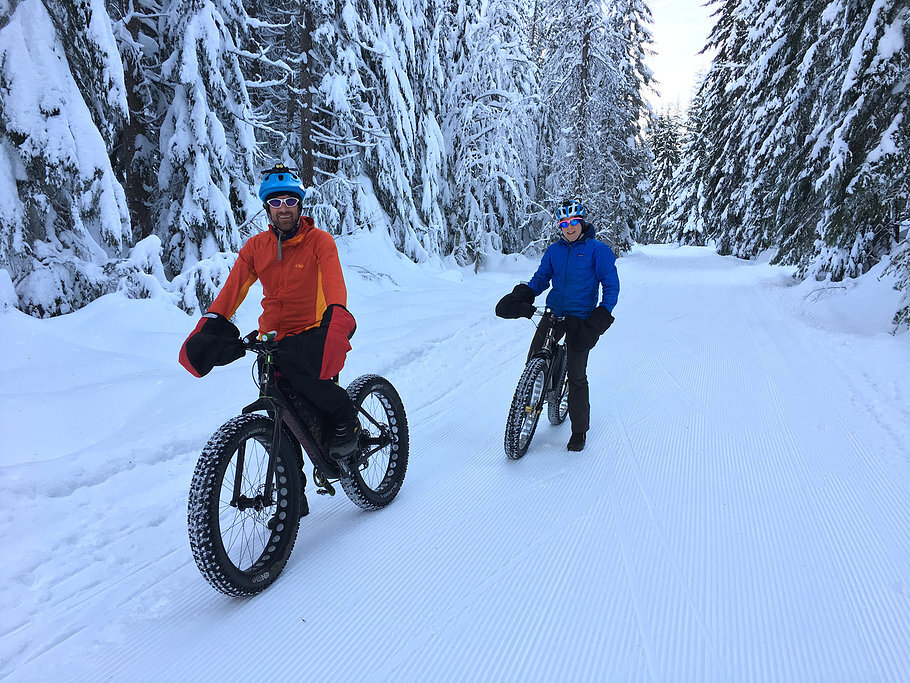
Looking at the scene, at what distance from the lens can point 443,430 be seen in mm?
5117

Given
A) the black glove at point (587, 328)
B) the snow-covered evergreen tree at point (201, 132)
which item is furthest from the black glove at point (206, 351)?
the snow-covered evergreen tree at point (201, 132)

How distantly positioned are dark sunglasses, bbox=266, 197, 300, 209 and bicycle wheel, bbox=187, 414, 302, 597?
127 cm

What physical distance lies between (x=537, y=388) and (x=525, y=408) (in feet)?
1.07

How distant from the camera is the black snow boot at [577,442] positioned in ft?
15.3

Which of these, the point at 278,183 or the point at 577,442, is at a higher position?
the point at 278,183

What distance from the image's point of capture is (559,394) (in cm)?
515

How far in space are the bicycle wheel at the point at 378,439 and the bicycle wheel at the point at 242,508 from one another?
22.0 inches

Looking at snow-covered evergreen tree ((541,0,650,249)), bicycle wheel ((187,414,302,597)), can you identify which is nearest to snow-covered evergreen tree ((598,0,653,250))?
snow-covered evergreen tree ((541,0,650,249))

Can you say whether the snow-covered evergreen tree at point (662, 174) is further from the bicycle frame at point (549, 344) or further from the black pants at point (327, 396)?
the black pants at point (327, 396)

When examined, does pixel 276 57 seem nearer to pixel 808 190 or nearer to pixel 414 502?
pixel 414 502

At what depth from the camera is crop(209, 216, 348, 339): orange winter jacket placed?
316 centimetres

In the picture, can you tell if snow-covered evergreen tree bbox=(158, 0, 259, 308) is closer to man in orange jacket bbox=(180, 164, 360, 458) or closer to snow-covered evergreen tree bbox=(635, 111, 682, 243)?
man in orange jacket bbox=(180, 164, 360, 458)

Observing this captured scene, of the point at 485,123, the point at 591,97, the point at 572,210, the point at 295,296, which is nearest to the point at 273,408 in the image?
the point at 295,296

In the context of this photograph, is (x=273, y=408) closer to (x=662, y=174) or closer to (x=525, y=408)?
(x=525, y=408)
